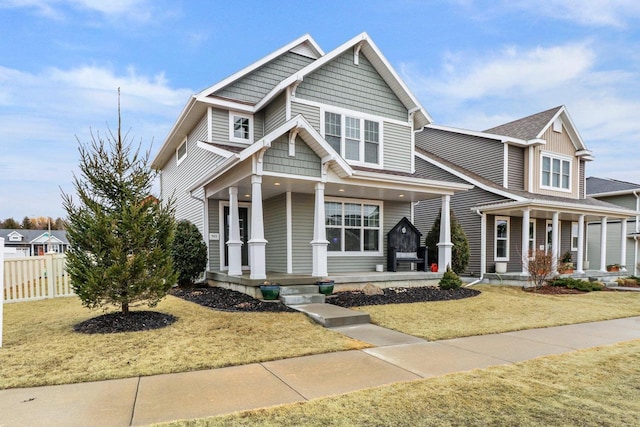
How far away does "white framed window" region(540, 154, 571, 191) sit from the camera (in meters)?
17.5

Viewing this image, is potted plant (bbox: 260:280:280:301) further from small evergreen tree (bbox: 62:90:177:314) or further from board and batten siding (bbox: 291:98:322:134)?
board and batten siding (bbox: 291:98:322:134)

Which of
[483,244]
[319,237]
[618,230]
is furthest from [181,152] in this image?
[618,230]

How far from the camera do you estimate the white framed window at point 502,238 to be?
54.1ft

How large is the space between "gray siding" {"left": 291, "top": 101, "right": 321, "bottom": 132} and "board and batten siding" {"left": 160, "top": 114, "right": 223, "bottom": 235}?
287cm

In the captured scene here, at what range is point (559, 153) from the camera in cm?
1788

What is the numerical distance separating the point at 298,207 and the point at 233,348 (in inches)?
276

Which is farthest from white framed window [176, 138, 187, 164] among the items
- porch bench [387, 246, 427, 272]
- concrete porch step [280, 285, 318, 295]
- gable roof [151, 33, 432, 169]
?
porch bench [387, 246, 427, 272]

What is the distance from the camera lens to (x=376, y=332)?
6.75 meters

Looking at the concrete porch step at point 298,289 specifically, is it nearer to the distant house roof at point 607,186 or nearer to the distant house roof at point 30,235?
the distant house roof at point 607,186

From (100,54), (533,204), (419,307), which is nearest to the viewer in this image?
(419,307)

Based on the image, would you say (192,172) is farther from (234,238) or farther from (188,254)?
(234,238)

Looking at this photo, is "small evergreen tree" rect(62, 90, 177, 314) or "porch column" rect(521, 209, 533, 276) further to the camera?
"porch column" rect(521, 209, 533, 276)

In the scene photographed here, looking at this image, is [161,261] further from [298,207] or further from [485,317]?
[485,317]

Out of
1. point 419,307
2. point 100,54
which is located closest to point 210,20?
point 100,54
